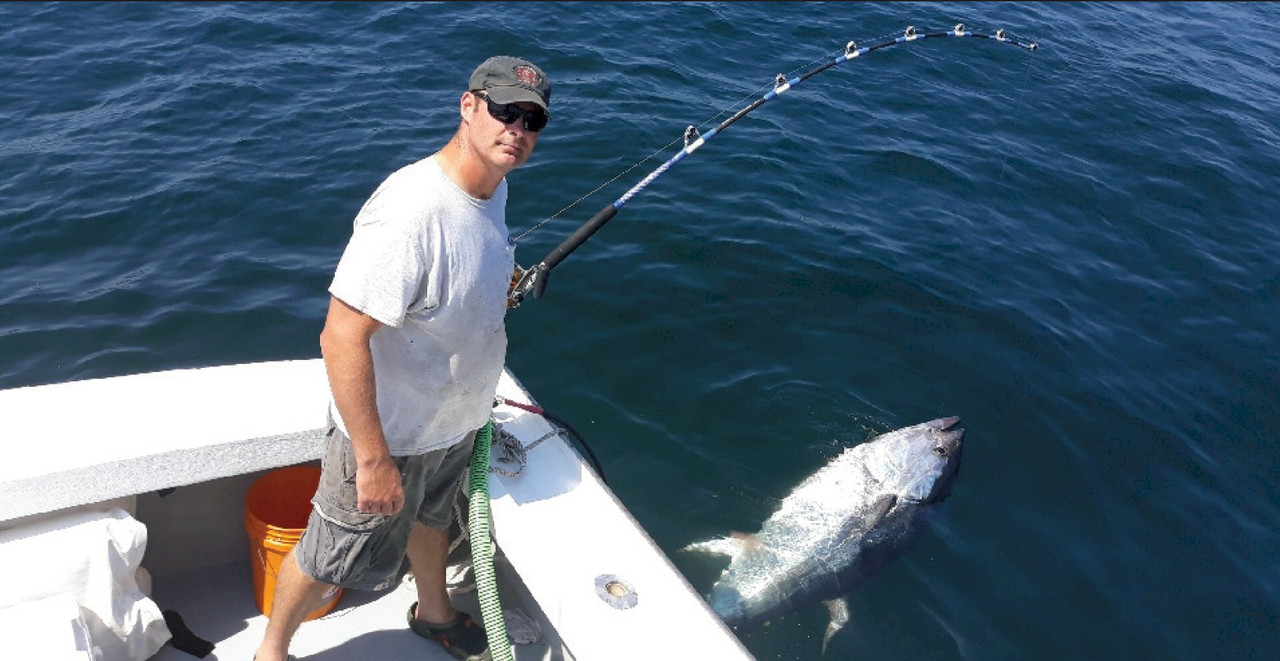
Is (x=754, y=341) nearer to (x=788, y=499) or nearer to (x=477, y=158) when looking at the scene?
(x=788, y=499)

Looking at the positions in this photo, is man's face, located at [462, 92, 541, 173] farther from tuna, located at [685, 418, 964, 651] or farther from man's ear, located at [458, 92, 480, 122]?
tuna, located at [685, 418, 964, 651]

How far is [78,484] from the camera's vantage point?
329 cm

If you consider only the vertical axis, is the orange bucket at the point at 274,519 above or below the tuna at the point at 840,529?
above

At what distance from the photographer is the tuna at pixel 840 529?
542 cm

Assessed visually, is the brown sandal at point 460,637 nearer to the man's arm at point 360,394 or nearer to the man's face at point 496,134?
the man's arm at point 360,394

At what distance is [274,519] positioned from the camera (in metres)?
4.12

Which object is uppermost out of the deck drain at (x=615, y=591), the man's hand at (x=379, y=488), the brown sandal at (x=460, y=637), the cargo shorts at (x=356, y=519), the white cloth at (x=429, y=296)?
the white cloth at (x=429, y=296)

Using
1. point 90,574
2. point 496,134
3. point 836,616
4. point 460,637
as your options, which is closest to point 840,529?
point 836,616

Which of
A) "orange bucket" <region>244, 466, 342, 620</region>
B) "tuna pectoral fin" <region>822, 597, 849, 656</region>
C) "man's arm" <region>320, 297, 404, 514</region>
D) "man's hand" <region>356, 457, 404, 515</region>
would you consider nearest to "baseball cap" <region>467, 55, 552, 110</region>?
"man's arm" <region>320, 297, 404, 514</region>

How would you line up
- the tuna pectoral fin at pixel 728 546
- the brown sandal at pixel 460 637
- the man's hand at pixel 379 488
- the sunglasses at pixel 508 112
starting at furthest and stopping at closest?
the tuna pectoral fin at pixel 728 546
the brown sandal at pixel 460 637
the man's hand at pixel 379 488
the sunglasses at pixel 508 112

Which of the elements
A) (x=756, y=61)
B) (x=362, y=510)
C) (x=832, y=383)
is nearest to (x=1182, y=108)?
(x=756, y=61)

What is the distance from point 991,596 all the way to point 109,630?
4714 mm

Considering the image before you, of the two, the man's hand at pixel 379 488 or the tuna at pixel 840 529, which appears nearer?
the man's hand at pixel 379 488

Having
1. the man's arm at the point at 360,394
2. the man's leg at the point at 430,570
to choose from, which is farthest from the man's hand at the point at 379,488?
the man's leg at the point at 430,570
